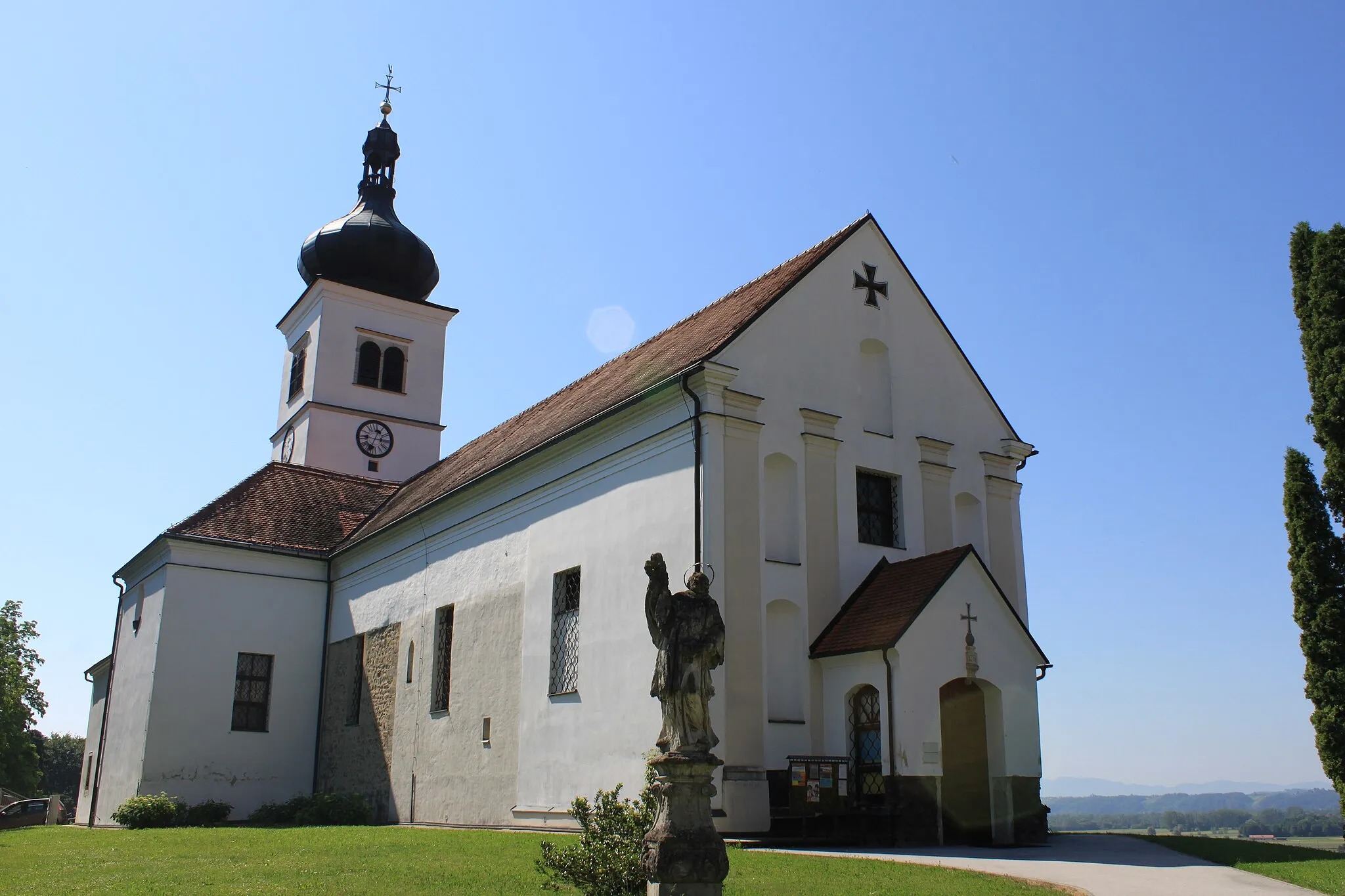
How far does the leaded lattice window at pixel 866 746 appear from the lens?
15.8m

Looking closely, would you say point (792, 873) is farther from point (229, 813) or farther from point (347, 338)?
point (347, 338)

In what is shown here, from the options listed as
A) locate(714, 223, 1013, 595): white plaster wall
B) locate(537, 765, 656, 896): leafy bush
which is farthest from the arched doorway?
locate(537, 765, 656, 896): leafy bush

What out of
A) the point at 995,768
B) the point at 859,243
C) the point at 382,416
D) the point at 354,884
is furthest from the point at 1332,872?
the point at 382,416

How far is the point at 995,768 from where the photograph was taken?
1641 centimetres

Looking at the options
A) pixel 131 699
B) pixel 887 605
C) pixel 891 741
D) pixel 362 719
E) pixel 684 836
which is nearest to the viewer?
pixel 684 836

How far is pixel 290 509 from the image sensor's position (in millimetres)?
31391

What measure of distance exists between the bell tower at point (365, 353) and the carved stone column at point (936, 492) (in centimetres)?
2301

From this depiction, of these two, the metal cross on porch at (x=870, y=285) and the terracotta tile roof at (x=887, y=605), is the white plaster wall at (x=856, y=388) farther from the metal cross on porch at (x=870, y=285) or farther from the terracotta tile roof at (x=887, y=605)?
the terracotta tile roof at (x=887, y=605)

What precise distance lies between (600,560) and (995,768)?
6.83 meters

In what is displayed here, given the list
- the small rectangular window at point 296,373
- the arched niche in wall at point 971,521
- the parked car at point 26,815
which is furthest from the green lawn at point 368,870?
the small rectangular window at point 296,373

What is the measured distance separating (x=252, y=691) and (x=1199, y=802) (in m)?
86.8

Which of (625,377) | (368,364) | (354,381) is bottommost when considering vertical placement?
(625,377)

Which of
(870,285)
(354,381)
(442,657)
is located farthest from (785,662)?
(354,381)

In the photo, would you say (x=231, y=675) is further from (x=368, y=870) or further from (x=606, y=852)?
(x=606, y=852)
